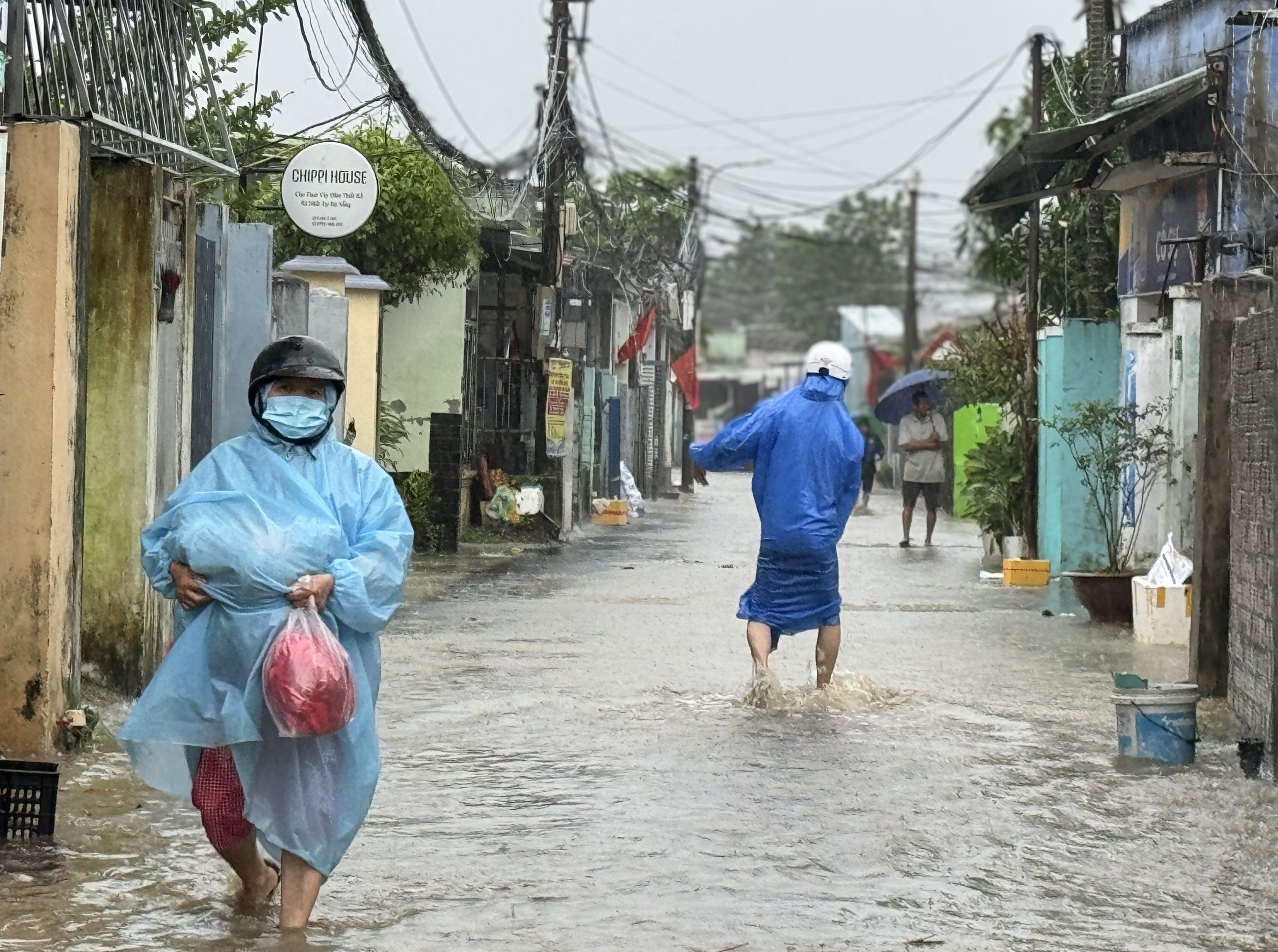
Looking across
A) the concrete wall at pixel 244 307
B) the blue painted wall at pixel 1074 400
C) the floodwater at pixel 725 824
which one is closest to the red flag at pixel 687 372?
the blue painted wall at pixel 1074 400

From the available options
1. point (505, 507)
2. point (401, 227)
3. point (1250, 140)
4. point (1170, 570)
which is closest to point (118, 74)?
point (1170, 570)

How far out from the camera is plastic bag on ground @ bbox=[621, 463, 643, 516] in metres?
29.7

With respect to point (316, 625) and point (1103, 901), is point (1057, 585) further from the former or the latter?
point (316, 625)

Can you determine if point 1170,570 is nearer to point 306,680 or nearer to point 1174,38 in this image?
point 1174,38

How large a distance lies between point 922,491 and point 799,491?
43.9ft

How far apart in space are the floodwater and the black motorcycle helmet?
1435mm

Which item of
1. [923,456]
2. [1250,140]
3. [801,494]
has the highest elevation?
[1250,140]

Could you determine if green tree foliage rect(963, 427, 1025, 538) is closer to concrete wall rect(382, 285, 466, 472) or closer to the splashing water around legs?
concrete wall rect(382, 285, 466, 472)

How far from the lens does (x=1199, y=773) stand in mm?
8070

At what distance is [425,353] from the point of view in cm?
2108

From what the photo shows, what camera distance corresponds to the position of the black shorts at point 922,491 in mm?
22891

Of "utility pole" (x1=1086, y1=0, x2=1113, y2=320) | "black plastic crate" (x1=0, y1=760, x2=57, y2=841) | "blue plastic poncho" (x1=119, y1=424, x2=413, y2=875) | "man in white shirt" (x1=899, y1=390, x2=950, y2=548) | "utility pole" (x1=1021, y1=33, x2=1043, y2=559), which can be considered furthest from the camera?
"man in white shirt" (x1=899, y1=390, x2=950, y2=548)

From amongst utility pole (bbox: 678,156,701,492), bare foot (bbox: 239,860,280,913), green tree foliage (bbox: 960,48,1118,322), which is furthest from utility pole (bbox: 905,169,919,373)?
bare foot (bbox: 239,860,280,913)

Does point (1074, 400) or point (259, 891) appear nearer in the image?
point (259, 891)
